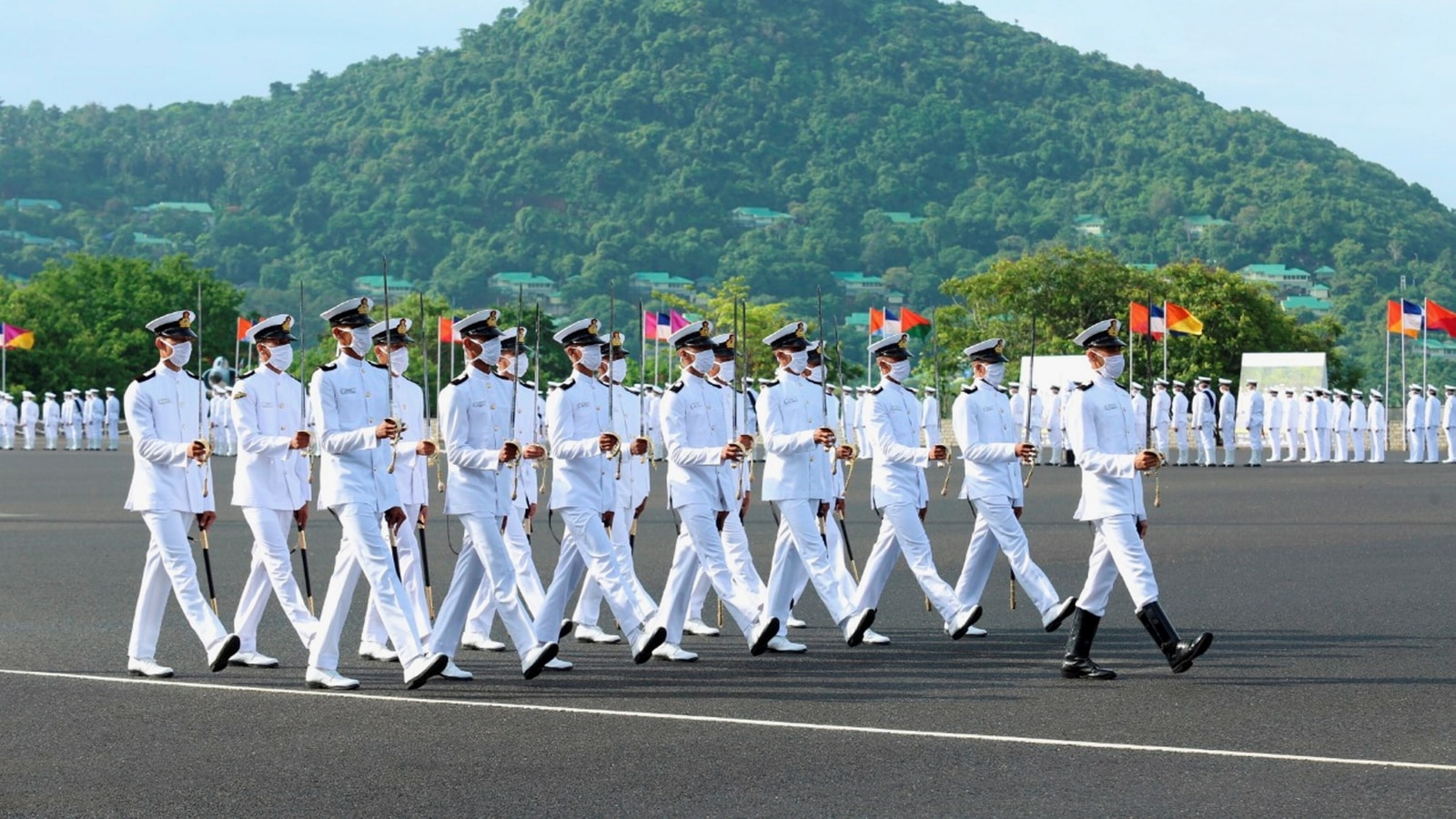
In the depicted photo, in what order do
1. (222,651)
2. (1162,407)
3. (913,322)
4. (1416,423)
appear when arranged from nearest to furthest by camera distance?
1. (222,651)
2. (1162,407)
3. (913,322)
4. (1416,423)

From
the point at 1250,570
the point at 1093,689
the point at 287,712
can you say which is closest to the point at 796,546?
the point at 1093,689

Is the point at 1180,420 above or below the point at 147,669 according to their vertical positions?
below

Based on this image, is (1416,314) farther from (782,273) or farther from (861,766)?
(782,273)

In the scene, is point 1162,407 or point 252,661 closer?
point 252,661

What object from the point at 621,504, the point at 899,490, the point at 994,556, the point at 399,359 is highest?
the point at 399,359

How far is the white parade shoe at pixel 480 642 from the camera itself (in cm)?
1234

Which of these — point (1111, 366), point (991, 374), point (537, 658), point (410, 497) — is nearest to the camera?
point (537, 658)

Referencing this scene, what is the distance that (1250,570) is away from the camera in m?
16.8

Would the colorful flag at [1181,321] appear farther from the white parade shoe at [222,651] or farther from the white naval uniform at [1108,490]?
the white parade shoe at [222,651]

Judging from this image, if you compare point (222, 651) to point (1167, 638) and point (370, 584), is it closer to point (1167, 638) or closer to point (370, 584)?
point (370, 584)

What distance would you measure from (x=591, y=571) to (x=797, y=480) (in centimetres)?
157

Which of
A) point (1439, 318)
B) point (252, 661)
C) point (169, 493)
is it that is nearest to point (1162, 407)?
point (1439, 318)

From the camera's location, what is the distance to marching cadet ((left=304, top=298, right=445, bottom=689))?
33.5ft

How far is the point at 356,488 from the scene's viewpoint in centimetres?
1047
